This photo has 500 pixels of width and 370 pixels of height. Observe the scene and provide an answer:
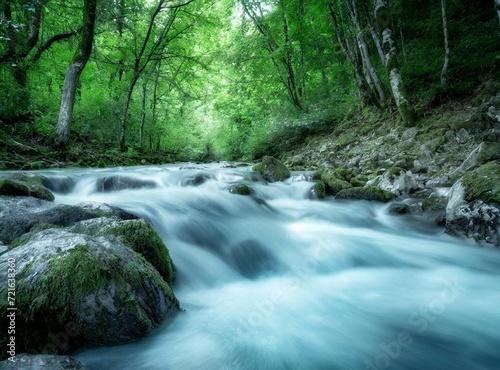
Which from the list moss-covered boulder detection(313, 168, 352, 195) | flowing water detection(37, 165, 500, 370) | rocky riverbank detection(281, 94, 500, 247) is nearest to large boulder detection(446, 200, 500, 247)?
rocky riverbank detection(281, 94, 500, 247)

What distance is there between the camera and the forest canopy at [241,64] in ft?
29.1

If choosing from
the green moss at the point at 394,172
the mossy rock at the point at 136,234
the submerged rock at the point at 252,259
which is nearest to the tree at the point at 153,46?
the submerged rock at the point at 252,259

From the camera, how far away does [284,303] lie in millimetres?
3025

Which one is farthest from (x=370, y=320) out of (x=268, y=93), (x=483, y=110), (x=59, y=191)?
(x=268, y=93)

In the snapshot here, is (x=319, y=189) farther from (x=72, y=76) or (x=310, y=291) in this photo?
(x=72, y=76)

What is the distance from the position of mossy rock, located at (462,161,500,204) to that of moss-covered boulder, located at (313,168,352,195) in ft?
10.1

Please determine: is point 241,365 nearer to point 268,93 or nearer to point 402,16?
point 402,16

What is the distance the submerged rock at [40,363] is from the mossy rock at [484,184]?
16.2ft

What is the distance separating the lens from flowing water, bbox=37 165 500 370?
220 cm

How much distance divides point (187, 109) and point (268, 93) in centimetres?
892

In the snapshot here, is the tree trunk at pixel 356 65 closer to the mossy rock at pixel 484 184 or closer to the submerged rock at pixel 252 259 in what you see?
the mossy rock at pixel 484 184

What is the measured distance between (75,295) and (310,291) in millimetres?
2347

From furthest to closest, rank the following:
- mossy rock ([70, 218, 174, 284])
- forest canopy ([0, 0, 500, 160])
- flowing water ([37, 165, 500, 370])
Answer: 1. forest canopy ([0, 0, 500, 160])
2. mossy rock ([70, 218, 174, 284])
3. flowing water ([37, 165, 500, 370])

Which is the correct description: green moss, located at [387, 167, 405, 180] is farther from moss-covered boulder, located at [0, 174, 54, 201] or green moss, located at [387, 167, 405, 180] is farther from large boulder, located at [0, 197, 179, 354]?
moss-covered boulder, located at [0, 174, 54, 201]
